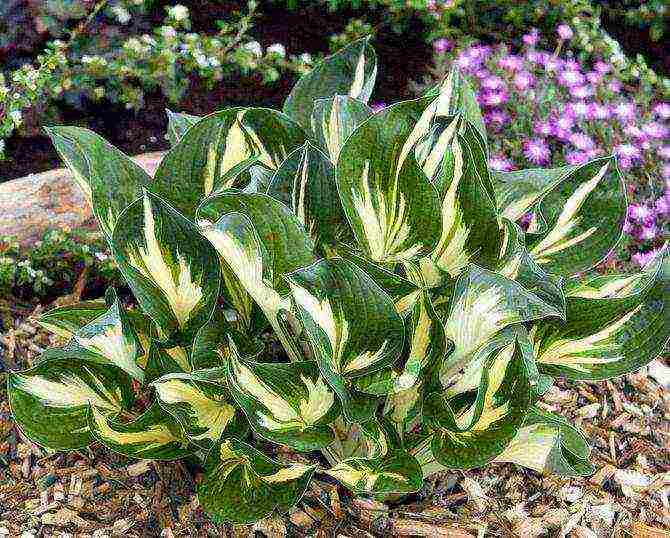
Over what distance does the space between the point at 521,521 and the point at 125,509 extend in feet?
2.62

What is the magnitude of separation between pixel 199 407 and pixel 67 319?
1.21ft

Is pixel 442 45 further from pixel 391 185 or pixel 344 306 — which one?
pixel 344 306

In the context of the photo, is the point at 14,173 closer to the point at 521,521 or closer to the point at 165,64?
the point at 165,64

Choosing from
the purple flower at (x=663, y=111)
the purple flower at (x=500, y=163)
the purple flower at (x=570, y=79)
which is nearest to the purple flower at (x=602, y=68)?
the purple flower at (x=570, y=79)

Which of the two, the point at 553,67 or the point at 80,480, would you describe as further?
the point at 553,67

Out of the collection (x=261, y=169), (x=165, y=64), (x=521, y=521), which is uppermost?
(x=261, y=169)

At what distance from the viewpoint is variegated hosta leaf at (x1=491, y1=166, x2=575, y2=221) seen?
1691mm

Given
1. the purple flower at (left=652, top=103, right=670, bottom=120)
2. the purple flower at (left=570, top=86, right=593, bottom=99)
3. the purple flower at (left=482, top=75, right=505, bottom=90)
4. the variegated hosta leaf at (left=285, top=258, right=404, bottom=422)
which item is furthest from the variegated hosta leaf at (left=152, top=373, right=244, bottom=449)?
the purple flower at (left=652, top=103, right=670, bottom=120)

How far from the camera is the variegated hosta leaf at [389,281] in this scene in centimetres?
141

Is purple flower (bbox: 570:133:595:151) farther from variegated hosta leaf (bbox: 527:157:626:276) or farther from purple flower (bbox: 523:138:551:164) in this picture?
variegated hosta leaf (bbox: 527:157:626:276)

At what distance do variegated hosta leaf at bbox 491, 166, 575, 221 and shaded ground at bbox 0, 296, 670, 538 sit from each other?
0.59 metres

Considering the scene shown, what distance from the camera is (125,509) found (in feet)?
5.91

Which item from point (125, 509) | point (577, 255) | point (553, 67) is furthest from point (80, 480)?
point (553, 67)

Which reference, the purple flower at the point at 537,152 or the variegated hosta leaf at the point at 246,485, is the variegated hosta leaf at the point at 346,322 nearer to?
the variegated hosta leaf at the point at 246,485
